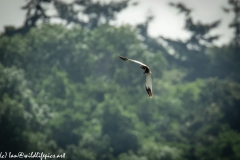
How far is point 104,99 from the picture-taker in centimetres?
3859

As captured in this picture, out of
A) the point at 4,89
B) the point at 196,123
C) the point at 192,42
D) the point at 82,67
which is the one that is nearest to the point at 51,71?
the point at 82,67

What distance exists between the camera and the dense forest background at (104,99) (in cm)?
3161

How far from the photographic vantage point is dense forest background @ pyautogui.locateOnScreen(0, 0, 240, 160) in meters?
31.6

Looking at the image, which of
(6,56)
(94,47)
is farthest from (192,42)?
(6,56)

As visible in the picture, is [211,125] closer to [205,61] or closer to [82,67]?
[82,67]

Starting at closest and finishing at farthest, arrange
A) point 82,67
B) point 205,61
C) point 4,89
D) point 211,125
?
point 4,89 → point 211,125 → point 82,67 → point 205,61

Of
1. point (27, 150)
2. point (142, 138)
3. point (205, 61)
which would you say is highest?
point (205, 61)

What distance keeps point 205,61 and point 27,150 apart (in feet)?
95.2

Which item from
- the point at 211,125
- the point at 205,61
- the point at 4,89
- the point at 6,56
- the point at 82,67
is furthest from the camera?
the point at 205,61

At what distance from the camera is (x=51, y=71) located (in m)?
40.5

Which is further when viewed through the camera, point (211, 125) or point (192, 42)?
point (192, 42)

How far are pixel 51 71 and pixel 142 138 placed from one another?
979 centimetres

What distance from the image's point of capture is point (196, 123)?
1527 inches

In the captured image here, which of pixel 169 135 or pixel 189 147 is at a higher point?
pixel 169 135
